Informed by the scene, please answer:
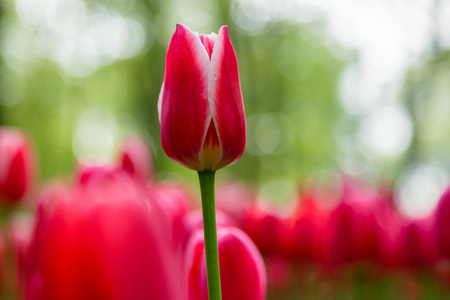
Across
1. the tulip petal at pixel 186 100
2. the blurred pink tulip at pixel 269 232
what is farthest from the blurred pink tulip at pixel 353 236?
the tulip petal at pixel 186 100

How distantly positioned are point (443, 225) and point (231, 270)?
630 millimetres

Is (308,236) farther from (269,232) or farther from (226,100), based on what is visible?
(226,100)

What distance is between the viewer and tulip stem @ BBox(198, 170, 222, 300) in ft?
1.69

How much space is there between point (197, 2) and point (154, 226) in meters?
13.7

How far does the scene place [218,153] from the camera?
61 cm

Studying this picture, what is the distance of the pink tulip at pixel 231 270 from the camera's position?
23.5 inches

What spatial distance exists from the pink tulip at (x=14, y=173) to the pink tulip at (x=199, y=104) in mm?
1132

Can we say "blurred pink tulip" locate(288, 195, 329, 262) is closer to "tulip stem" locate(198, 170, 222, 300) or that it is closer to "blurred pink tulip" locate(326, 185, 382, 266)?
"blurred pink tulip" locate(326, 185, 382, 266)

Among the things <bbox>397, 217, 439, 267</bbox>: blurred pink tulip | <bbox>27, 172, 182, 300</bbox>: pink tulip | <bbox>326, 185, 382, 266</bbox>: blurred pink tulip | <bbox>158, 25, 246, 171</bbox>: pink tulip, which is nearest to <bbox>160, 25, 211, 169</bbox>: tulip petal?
<bbox>158, 25, 246, 171</bbox>: pink tulip

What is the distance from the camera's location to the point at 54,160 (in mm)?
16609

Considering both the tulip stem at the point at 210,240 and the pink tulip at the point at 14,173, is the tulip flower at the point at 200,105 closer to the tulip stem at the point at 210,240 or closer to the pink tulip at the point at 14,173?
the tulip stem at the point at 210,240

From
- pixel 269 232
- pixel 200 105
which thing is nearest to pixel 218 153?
pixel 200 105

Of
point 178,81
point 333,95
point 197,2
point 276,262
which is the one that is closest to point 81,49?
point 197,2

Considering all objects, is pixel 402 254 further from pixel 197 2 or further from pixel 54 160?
pixel 54 160
